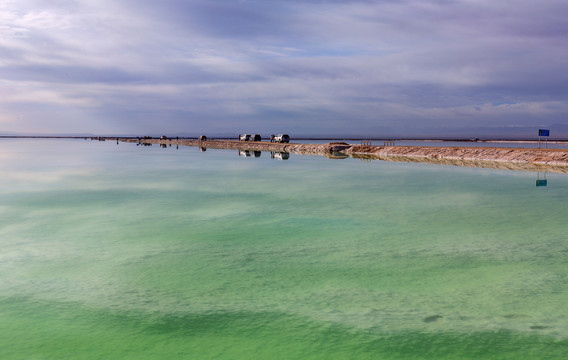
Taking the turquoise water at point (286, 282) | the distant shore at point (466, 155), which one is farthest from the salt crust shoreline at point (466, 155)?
the turquoise water at point (286, 282)

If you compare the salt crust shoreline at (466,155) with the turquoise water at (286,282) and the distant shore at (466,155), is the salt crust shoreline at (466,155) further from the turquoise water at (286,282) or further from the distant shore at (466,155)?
the turquoise water at (286,282)

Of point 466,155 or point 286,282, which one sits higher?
point 466,155

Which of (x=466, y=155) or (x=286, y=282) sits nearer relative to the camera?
(x=286, y=282)

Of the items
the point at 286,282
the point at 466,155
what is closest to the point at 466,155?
the point at 466,155

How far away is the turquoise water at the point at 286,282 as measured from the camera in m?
7.02

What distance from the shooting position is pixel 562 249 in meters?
12.5

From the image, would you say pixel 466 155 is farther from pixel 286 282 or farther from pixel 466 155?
pixel 286 282

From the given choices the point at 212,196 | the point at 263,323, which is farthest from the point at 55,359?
the point at 212,196

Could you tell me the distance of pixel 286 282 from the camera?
32.1 ft

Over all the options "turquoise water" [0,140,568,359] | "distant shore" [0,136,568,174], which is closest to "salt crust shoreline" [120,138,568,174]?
"distant shore" [0,136,568,174]

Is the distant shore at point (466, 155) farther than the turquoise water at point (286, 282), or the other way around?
the distant shore at point (466, 155)

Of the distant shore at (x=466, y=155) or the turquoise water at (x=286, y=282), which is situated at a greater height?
the distant shore at (x=466, y=155)

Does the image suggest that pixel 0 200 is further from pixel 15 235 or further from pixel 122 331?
pixel 122 331

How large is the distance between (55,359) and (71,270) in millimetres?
4715
